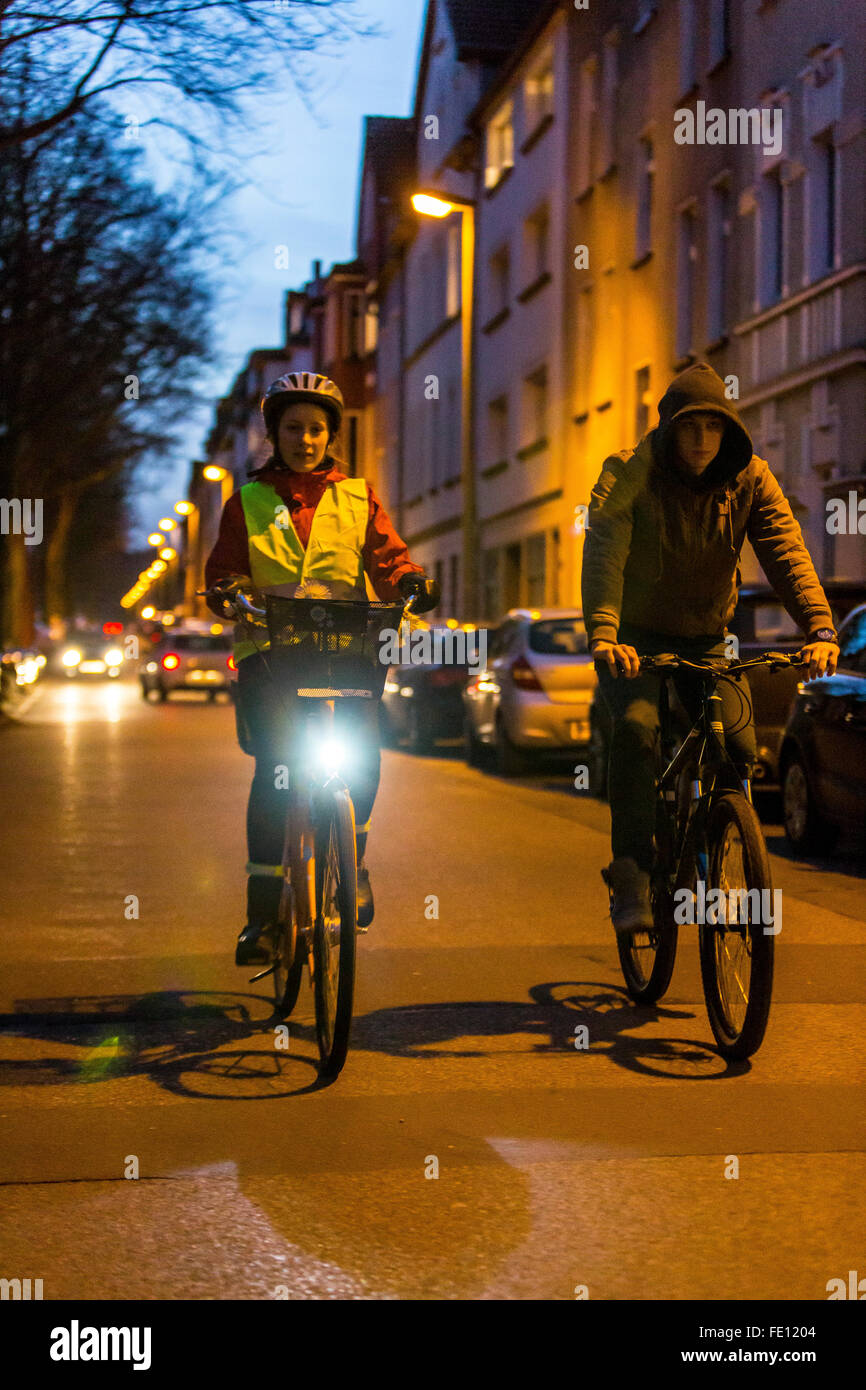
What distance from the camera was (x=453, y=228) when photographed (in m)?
45.6

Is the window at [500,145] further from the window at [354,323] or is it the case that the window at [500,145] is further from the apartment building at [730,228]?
the window at [354,323]

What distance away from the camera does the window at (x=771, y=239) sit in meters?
23.9

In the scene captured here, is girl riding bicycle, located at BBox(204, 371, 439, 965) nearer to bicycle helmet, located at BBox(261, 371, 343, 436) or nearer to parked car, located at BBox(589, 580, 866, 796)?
bicycle helmet, located at BBox(261, 371, 343, 436)

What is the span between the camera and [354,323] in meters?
64.4

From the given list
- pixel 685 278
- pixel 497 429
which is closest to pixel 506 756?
pixel 685 278

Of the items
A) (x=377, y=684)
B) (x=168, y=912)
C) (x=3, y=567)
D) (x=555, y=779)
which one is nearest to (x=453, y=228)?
(x=3, y=567)

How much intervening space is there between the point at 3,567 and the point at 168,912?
40638 millimetres

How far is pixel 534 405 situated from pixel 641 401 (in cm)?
800

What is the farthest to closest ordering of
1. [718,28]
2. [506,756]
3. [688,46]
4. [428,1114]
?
[688,46]
[718,28]
[506,756]
[428,1114]

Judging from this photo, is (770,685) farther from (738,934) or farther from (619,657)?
(738,934)

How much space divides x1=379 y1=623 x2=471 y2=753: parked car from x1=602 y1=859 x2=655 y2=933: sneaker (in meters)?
14.5

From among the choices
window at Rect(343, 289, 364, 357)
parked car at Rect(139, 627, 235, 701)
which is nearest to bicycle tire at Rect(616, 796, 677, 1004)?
parked car at Rect(139, 627, 235, 701)

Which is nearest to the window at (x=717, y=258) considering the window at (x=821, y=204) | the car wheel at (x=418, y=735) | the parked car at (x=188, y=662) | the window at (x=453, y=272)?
the window at (x=821, y=204)

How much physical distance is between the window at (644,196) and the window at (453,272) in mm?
14880
